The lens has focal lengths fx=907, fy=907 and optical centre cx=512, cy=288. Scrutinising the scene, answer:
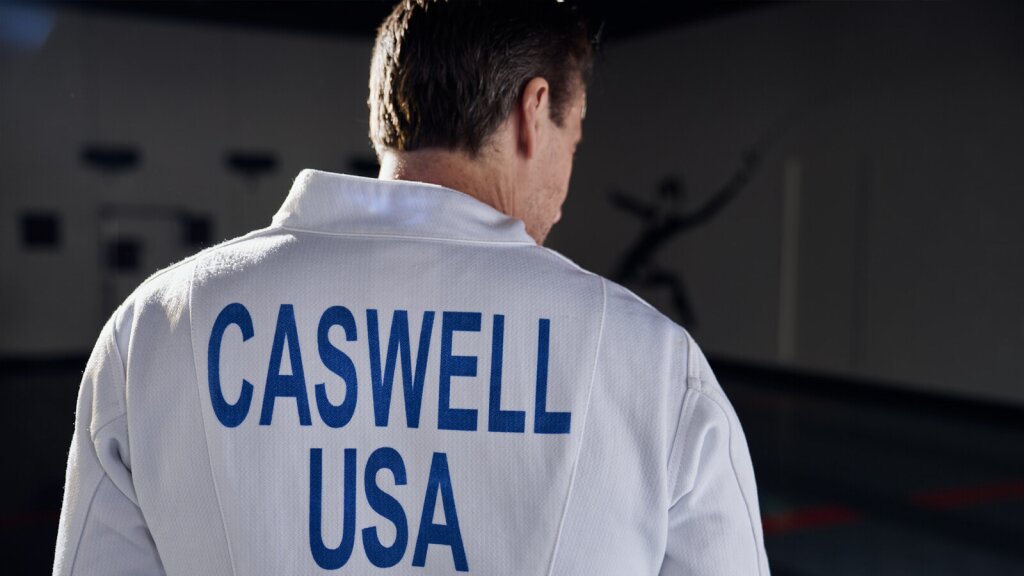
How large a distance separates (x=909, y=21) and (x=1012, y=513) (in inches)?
147

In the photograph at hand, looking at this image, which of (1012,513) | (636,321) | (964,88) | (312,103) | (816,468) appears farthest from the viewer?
(312,103)

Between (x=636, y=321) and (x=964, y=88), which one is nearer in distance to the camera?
(x=636, y=321)

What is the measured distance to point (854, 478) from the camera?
4207 mm

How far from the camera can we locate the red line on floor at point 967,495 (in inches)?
152

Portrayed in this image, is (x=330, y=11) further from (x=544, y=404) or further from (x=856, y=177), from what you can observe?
(x=544, y=404)

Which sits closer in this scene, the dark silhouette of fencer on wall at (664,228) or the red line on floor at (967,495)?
the red line on floor at (967,495)

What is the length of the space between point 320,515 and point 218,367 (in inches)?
5.9

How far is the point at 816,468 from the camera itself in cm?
438

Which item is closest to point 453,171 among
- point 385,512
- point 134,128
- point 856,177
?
point 385,512

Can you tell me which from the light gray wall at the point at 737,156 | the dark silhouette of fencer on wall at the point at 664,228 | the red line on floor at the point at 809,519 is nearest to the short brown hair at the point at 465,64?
the red line on floor at the point at 809,519

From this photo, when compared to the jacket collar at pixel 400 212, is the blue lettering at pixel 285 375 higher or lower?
lower

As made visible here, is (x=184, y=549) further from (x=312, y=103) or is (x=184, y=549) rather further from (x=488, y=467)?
(x=312, y=103)

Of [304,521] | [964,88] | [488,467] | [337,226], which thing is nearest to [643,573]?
[488,467]

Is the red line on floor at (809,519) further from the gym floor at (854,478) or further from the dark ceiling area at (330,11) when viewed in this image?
the dark ceiling area at (330,11)
